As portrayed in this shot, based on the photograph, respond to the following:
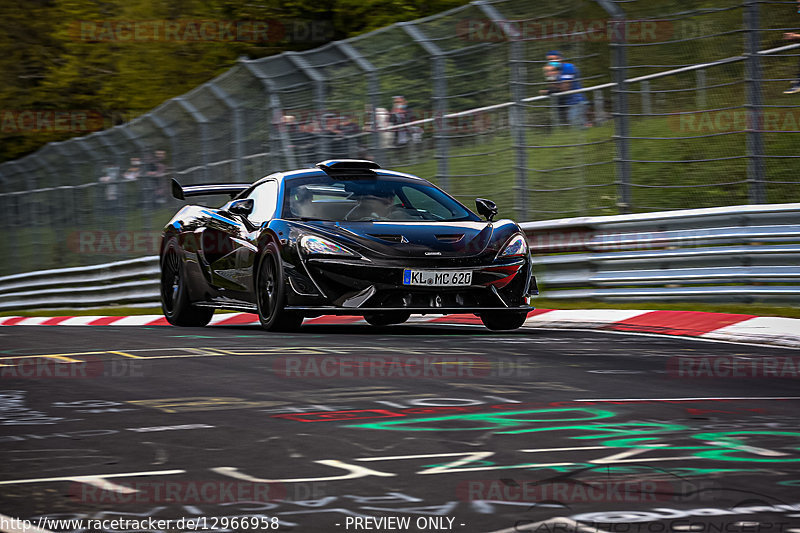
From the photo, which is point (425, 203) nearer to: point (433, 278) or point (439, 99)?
point (433, 278)

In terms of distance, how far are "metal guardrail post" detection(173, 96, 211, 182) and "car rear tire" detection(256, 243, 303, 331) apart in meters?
9.06

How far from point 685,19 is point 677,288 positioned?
2.54m

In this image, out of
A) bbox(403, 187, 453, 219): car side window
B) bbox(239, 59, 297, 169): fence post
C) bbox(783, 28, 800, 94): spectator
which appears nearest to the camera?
bbox(403, 187, 453, 219): car side window

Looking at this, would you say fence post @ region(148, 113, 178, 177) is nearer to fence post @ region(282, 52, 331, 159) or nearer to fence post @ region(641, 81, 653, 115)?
fence post @ region(282, 52, 331, 159)

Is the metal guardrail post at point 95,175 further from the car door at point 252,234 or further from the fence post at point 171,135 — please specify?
the car door at point 252,234

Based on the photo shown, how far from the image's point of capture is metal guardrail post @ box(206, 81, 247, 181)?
58.6ft

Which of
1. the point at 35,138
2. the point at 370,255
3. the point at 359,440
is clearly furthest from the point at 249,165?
the point at 35,138

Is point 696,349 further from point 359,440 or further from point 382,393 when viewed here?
point 359,440

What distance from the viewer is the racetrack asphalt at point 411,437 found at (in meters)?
3.78

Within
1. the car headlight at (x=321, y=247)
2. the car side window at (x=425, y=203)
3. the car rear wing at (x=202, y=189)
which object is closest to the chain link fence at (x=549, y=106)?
the car side window at (x=425, y=203)

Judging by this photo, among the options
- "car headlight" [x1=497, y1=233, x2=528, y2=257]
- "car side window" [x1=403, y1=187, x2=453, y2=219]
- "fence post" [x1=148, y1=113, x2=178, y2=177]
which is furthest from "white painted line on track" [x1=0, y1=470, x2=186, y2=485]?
"fence post" [x1=148, y1=113, x2=178, y2=177]

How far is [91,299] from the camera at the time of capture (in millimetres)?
22250

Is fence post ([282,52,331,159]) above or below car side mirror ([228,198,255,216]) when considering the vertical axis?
above

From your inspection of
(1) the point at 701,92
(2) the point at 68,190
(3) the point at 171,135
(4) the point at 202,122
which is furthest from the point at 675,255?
(2) the point at 68,190
